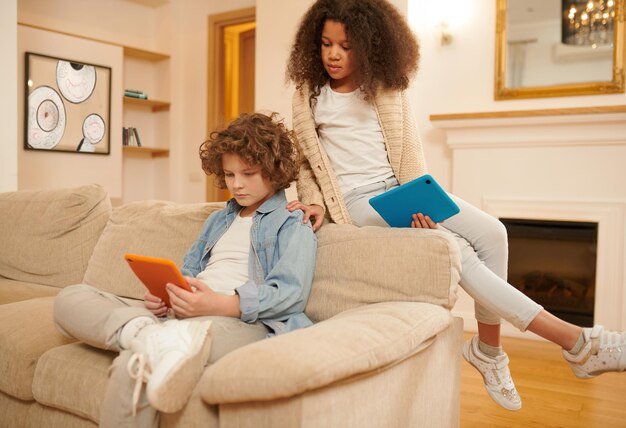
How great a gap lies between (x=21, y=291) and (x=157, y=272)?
1269 mm

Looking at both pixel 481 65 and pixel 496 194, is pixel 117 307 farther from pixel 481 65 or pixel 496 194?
pixel 481 65

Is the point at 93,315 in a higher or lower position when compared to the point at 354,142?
lower

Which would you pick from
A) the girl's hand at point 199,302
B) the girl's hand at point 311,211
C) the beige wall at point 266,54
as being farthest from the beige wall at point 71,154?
the girl's hand at point 199,302

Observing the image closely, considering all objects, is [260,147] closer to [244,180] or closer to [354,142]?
[244,180]

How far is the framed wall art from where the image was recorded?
15.7 ft

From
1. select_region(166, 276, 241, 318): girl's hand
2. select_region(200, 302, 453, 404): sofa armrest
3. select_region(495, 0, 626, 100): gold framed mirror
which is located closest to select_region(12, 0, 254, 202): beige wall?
select_region(495, 0, 626, 100): gold framed mirror

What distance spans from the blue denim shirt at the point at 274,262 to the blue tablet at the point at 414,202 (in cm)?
22

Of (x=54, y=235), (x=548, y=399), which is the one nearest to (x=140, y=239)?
(x=54, y=235)

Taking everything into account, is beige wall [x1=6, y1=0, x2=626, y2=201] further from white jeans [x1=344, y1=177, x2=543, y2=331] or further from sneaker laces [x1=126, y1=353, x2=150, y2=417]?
sneaker laces [x1=126, y1=353, x2=150, y2=417]

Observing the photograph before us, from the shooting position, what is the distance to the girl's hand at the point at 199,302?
1442mm

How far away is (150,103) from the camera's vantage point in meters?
5.64

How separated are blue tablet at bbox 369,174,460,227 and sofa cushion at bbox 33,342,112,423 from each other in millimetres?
801

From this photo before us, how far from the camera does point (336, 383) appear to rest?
1.16 m

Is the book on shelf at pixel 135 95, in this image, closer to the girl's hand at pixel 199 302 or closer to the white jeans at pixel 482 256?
the white jeans at pixel 482 256
